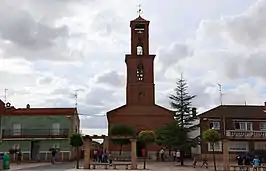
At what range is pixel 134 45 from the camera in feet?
198

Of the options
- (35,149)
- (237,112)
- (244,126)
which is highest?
(237,112)

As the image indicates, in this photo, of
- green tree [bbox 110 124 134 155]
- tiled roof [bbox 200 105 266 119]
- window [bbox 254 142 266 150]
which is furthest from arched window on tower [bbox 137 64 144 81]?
window [bbox 254 142 266 150]

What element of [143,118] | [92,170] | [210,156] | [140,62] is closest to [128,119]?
[143,118]

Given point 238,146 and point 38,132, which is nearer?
point 238,146

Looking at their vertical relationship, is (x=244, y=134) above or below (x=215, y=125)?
below

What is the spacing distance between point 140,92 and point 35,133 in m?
15.3

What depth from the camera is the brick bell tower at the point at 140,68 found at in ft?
195

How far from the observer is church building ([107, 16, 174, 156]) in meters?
58.2

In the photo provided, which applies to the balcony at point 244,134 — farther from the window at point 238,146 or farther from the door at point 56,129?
the door at point 56,129

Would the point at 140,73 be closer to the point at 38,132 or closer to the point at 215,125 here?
the point at 215,125

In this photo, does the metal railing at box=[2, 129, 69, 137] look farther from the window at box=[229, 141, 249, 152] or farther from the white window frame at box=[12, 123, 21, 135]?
the window at box=[229, 141, 249, 152]

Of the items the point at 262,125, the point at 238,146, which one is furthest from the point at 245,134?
Result: the point at 262,125

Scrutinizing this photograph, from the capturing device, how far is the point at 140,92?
59.5 metres

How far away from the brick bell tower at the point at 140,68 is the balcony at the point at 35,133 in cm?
1071
